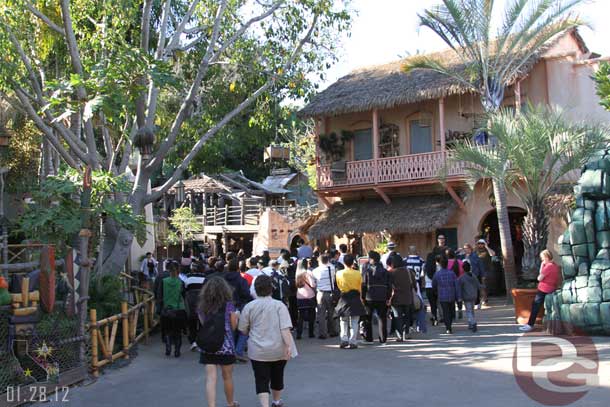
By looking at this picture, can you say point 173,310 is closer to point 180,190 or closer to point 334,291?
point 334,291

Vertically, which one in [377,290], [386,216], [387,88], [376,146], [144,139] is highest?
[387,88]

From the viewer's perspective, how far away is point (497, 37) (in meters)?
17.8

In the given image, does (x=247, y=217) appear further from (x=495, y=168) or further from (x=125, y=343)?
(x=125, y=343)

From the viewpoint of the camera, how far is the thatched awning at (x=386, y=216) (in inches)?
846

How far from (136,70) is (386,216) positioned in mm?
11595

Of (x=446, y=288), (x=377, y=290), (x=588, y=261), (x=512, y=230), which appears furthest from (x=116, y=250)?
(x=512, y=230)

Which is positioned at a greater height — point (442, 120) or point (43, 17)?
point (43, 17)

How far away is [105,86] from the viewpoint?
41.3ft

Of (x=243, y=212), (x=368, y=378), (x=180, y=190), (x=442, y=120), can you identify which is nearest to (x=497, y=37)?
(x=442, y=120)

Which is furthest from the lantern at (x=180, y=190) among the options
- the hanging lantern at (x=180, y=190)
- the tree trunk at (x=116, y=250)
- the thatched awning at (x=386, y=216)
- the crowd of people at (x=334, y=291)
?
the crowd of people at (x=334, y=291)

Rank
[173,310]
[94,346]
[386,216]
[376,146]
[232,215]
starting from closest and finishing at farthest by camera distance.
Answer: [94,346] < [173,310] < [386,216] < [376,146] < [232,215]

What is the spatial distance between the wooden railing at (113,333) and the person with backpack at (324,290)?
10.9 feet

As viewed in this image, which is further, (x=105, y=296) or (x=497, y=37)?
(x=497, y=37)

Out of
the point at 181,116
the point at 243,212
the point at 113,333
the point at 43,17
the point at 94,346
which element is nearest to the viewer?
the point at 94,346
